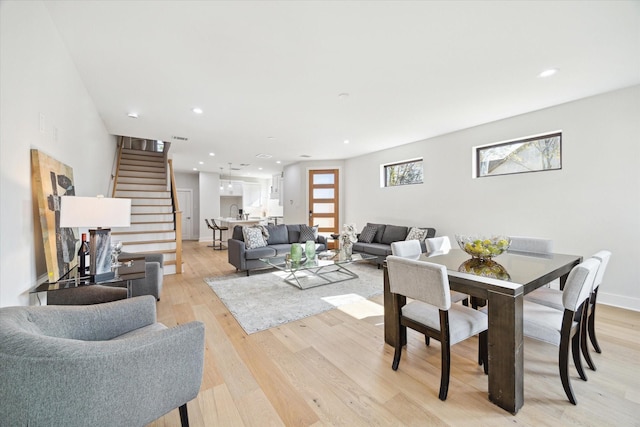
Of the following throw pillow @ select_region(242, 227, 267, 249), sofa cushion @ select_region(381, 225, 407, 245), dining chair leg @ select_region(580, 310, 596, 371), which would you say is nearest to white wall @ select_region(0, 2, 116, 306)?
throw pillow @ select_region(242, 227, 267, 249)

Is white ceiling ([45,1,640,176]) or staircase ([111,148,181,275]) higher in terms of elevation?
white ceiling ([45,1,640,176])

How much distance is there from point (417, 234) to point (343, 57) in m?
3.63

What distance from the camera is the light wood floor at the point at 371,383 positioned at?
152 centimetres

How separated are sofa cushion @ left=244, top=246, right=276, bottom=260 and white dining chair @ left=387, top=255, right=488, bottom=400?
319cm

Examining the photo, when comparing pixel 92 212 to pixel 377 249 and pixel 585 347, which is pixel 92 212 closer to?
pixel 585 347

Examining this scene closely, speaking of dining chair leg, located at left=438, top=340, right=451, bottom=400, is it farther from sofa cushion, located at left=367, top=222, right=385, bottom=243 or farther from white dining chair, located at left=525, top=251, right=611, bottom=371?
sofa cushion, located at left=367, top=222, right=385, bottom=243

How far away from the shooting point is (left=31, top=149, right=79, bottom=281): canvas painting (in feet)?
5.65

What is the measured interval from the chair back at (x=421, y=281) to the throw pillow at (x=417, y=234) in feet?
10.7

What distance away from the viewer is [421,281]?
1726 millimetres

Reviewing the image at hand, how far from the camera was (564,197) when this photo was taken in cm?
351

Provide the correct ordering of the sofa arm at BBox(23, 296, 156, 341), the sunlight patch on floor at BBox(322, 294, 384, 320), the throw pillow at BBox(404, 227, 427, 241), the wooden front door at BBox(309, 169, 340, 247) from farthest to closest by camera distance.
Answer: the wooden front door at BBox(309, 169, 340, 247) → the throw pillow at BBox(404, 227, 427, 241) → the sunlight patch on floor at BBox(322, 294, 384, 320) → the sofa arm at BBox(23, 296, 156, 341)

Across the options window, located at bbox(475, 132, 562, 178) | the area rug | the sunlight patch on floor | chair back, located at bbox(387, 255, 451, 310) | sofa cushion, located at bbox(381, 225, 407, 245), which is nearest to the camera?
chair back, located at bbox(387, 255, 451, 310)

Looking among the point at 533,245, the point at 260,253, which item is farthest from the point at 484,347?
the point at 260,253

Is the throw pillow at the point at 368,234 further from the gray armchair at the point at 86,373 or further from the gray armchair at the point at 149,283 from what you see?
the gray armchair at the point at 86,373
